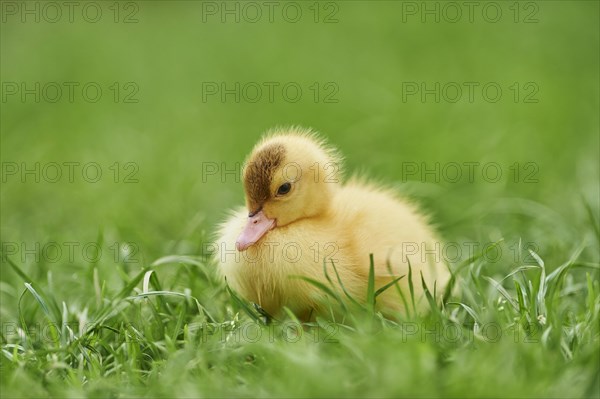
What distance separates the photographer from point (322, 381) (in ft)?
7.27

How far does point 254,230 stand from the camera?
293 centimetres

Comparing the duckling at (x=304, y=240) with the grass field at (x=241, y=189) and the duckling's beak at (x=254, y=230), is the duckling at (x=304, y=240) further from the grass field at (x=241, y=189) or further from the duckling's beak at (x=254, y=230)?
the grass field at (x=241, y=189)

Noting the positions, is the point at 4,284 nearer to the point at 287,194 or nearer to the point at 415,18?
the point at 287,194

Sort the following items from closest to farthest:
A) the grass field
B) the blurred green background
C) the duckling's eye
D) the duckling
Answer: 1. the grass field
2. the duckling
3. the duckling's eye
4. the blurred green background

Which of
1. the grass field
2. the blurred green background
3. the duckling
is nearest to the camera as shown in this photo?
the grass field

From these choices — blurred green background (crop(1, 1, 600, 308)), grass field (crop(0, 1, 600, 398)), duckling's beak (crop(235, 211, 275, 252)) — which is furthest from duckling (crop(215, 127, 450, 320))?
blurred green background (crop(1, 1, 600, 308))

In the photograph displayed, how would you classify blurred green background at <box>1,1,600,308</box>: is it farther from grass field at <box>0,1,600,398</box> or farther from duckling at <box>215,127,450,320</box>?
duckling at <box>215,127,450,320</box>

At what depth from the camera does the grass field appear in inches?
97.9

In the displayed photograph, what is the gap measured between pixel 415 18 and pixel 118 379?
19.3 feet

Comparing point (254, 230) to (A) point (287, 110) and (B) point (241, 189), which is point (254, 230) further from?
(A) point (287, 110)

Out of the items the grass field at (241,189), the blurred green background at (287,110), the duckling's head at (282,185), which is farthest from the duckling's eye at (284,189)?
the blurred green background at (287,110)

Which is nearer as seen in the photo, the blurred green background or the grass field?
the grass field

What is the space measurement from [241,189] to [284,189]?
1962 mm

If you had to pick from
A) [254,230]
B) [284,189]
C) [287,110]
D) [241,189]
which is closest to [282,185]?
[284,189]
